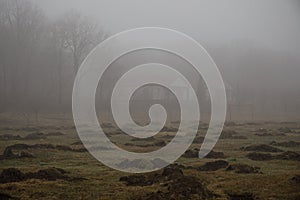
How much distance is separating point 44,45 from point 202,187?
202 feet

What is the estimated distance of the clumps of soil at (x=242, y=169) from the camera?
15.9 metres

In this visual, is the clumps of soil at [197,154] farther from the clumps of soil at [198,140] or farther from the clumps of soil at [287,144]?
the clumps of soil at [287,144]

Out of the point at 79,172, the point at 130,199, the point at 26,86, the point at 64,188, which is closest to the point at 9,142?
the point at 79,172

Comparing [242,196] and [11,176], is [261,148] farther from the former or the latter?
[11,176]

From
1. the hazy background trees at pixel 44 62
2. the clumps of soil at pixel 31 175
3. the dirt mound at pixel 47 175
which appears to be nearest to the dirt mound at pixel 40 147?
the dirt mound at pixel 47 175

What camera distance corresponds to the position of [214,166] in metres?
17.3

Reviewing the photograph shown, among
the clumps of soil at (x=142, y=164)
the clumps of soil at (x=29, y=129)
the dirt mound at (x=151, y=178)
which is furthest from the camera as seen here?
the clumps of soil at (x=29, y=129)

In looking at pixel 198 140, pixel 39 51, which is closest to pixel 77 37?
pixel 39 51

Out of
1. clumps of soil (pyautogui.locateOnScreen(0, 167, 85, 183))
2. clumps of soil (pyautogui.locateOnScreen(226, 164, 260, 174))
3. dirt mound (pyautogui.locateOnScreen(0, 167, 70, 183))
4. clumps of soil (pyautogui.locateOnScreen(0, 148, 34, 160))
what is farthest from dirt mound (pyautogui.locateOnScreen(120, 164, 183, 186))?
clumps of soil (pyautogui.locateOnScreen(0, 148, 34, 160))

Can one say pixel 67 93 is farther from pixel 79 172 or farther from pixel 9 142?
pixel 79 172

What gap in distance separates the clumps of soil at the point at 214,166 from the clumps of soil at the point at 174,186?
2.66m

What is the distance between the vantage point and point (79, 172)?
15.6 m

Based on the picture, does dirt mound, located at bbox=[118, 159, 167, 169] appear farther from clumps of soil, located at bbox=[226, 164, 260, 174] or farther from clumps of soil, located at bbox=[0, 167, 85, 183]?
clumps of soil, located at bbox=[0, 167, 85, 183]

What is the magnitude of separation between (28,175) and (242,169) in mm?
8333
